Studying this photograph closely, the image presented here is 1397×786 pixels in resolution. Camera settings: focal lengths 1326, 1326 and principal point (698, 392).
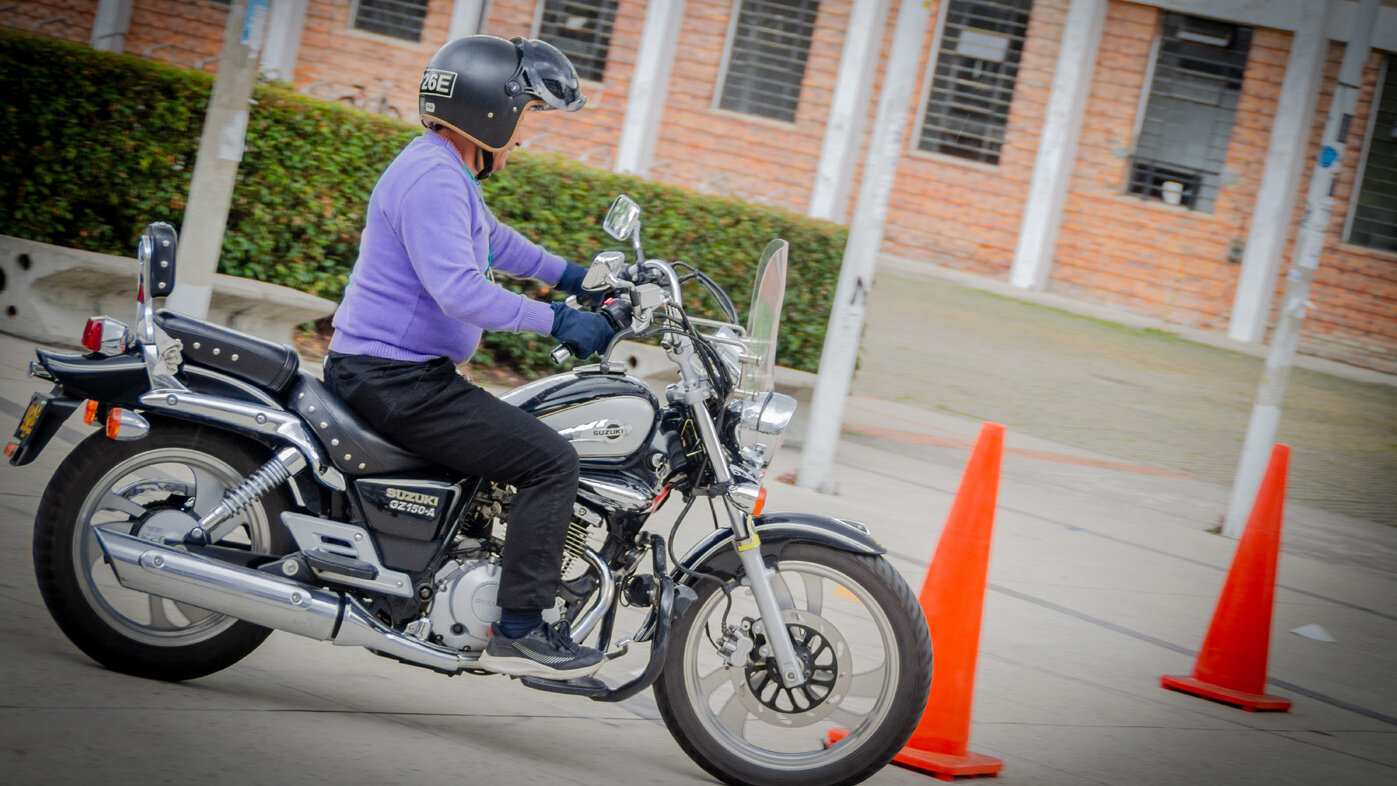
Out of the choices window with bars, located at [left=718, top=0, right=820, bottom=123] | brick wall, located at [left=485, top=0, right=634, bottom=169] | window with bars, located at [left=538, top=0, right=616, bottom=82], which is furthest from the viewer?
window with bars, located at [left=538, top=0, right=616, bottom=82]

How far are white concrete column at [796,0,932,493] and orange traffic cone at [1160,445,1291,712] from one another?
9.18 ft

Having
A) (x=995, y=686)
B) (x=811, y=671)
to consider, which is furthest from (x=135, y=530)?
(x=995, y=686)

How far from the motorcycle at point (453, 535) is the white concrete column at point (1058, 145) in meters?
17.2

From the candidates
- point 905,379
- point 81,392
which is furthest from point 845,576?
point 905,379

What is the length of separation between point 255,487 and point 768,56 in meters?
18.4

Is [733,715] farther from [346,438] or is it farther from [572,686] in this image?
[346,438]

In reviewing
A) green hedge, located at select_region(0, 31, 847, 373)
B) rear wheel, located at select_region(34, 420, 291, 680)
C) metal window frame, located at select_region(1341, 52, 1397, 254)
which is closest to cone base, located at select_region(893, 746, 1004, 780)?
rear wheel, located at select_region(34, 420, 291, 680)

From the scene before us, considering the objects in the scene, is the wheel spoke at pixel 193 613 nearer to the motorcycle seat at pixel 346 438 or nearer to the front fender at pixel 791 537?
the motorcycle seat at pixel 346 438

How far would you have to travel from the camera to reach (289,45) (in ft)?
74.0

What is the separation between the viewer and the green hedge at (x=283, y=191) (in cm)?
794

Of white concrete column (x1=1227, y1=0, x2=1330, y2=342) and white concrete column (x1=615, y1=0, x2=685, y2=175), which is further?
white concrete column (x1=615, y1=0, x2=685, y2=175)

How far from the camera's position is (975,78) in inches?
819

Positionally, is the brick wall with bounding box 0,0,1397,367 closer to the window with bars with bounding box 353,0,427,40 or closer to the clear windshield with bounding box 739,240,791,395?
the window with bars with bounding box 353,0,427,40

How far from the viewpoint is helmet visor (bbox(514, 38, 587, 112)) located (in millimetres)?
3664
